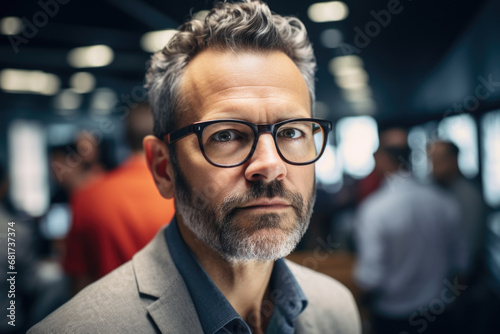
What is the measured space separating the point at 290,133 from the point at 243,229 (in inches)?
10.9

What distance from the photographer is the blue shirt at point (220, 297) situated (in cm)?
96

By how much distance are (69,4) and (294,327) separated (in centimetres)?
161

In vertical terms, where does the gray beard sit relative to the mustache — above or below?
below

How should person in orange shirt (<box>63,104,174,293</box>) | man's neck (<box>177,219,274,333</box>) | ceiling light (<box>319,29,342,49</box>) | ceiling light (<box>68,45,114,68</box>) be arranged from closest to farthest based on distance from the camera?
man's neck (<box>177,219,274,333</box>), person in orange shirt (<box>63,104,174,293</box>), ceiling light (<box>319,29,342,49</box>), ceiling light (<box>68,45,114,68</box>)

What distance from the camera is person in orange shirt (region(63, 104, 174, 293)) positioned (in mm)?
1411

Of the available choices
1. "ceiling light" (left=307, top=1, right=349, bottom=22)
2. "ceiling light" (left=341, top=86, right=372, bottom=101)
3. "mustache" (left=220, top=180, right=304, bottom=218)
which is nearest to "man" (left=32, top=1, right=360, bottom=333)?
"mustache" (left=220, top=180, right=304, bottom=218)

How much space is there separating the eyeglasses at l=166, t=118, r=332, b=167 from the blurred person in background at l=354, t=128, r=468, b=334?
1.89m

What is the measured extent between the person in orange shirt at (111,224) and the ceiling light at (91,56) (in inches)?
125

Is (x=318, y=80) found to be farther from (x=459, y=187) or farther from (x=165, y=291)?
(x=165, y=291)

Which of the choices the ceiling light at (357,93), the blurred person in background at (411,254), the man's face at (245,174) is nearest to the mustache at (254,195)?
the man's face at (245,174)

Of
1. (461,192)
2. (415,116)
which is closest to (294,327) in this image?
(461,192)

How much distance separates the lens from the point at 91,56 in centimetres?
476

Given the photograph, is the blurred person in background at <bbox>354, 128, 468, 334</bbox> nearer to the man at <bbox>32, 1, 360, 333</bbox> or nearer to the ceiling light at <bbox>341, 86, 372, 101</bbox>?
the man at <bbox>32, 1, 360, 333</bbox>

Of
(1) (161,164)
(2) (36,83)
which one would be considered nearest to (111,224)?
(1) (161,164)
